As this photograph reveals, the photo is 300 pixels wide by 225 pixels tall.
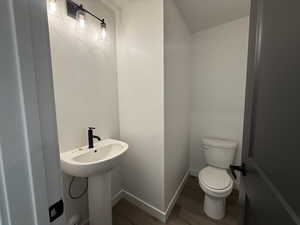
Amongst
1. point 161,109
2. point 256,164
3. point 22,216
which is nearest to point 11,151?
point 22,216

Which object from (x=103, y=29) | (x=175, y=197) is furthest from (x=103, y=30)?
(x=175, y=197)

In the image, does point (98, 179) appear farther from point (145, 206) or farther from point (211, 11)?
point (211, 11)

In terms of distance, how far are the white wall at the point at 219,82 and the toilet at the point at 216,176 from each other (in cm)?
23

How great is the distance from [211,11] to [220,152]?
1724mm

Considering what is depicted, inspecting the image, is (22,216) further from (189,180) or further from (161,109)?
(189,180)

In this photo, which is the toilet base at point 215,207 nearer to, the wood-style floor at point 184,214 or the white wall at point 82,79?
the wood-style floor at point 184,214

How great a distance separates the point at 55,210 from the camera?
46cm

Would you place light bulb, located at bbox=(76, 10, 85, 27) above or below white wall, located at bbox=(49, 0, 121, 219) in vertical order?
above

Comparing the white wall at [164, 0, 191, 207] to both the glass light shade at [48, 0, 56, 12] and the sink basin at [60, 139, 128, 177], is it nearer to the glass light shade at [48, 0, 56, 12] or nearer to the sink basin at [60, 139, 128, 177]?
the sink basin at [60, 139, 128, 177]

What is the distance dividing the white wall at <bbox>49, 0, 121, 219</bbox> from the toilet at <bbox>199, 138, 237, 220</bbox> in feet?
4.01

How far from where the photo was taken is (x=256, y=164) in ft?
2.11

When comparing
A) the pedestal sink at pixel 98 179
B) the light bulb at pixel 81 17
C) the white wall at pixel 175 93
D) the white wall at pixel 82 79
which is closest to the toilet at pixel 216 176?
the white wall at pixel 175 93

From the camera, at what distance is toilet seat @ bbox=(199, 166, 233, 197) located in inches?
53.9

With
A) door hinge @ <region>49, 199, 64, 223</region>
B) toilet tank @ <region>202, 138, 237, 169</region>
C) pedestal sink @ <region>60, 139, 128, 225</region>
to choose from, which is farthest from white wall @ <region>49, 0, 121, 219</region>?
toilet tank @ <region>202, 138, 237, 169</region>
